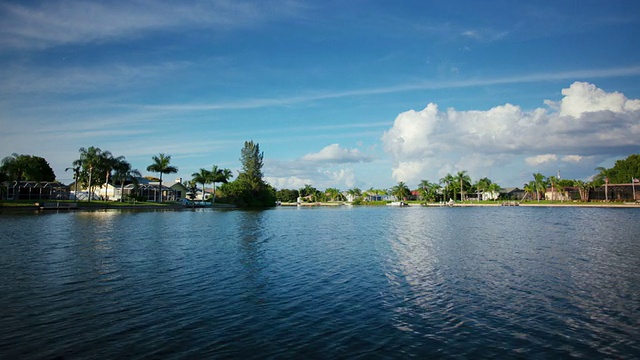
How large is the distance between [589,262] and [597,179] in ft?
513

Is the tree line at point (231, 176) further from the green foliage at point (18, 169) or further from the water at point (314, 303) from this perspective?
the water at point (314, 303)

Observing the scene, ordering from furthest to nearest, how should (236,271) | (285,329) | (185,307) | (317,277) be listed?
1. (236,271)
2. (317,277)
3. (185,307)
4. (285,329)

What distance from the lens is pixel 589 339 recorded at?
11258mm

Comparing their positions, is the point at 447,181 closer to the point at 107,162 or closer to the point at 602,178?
the point at 602,178

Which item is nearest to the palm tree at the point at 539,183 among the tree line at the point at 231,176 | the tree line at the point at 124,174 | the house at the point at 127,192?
the tree line at the point at 231,176

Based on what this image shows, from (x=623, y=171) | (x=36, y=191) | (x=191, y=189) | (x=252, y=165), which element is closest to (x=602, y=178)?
(x=623, y=171)

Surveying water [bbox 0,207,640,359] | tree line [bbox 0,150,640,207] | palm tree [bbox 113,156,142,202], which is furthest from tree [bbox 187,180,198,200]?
water [bbox 0,207,640,359]

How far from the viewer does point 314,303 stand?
14938 mm

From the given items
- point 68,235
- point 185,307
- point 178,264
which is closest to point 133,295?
point 185,307

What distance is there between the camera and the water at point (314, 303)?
10586 mm

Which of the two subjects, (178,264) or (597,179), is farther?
(597,179)

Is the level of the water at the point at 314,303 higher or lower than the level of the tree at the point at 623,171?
lower

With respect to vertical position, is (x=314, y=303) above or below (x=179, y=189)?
below

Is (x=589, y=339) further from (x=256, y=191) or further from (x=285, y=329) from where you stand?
(x=256, y=191)
